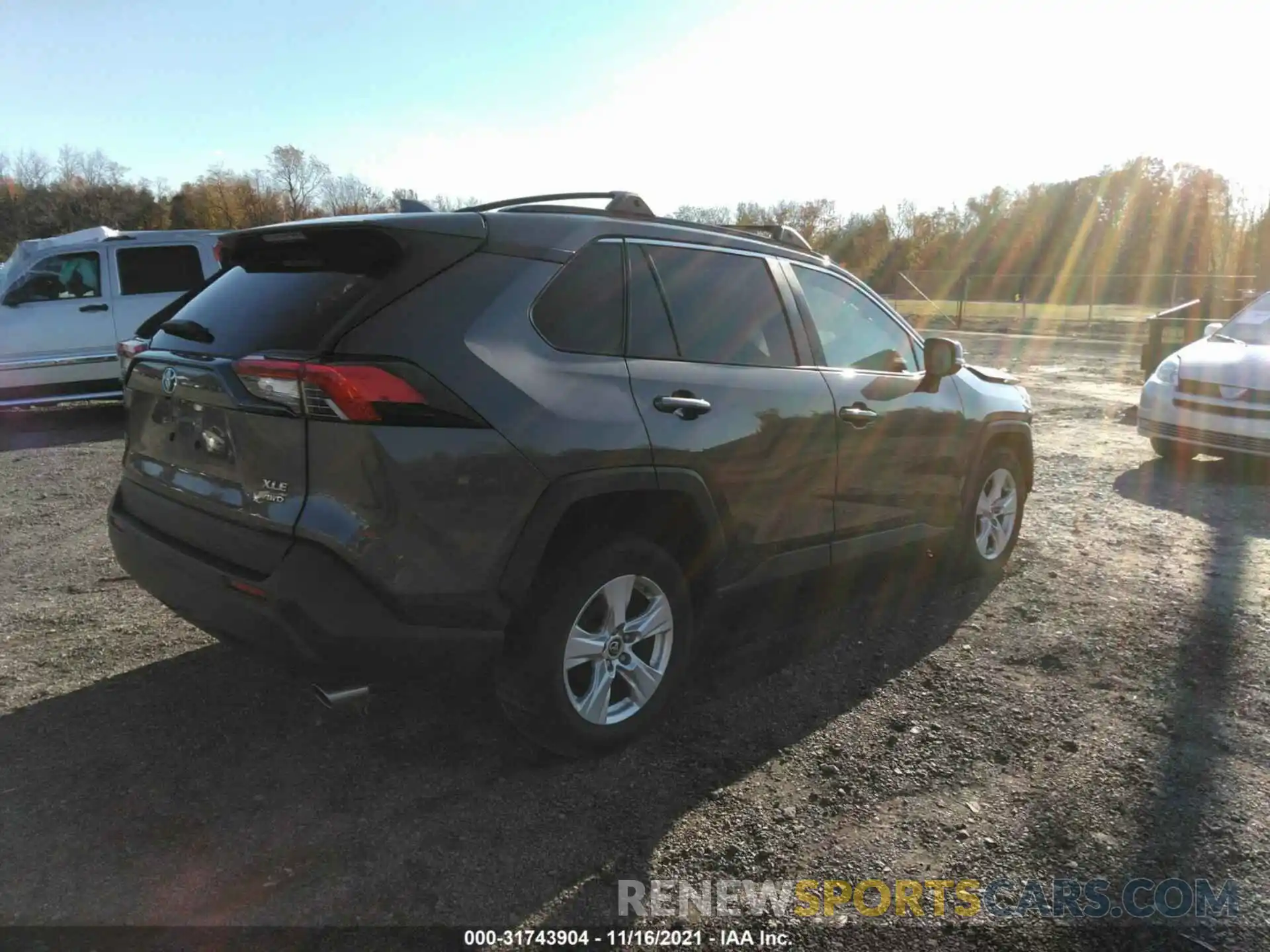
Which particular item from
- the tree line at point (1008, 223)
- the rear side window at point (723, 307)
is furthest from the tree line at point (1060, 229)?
the rear side window at point (723, 307)

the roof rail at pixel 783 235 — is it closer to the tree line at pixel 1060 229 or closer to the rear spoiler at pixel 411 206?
the rear spoiler at pixel 411 206

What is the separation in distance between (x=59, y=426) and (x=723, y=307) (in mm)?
9742

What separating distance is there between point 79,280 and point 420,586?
941cm

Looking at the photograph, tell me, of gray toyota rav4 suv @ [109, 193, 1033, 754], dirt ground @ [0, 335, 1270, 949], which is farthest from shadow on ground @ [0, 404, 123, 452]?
gray toyota rav4 suv @ [109, 193, 1033, 754]

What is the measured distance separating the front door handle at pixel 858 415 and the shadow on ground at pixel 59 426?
27.4 ft

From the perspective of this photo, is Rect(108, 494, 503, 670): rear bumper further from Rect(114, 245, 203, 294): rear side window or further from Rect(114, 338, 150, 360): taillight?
Rect(114, 245, 203, 294): rear side window

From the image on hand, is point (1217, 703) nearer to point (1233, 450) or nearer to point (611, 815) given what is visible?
point (611, 815)

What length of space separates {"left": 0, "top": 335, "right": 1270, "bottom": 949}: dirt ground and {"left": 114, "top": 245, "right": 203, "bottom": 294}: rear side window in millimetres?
6068

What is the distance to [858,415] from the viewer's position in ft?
12.9

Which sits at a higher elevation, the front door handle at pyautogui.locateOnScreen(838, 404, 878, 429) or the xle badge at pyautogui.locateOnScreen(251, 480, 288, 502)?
the front door handle at pyautogui.locateOnScreen(838, 404, 878, 429)

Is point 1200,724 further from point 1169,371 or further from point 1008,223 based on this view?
point 1008,223

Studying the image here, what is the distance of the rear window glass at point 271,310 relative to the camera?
2.70 meters

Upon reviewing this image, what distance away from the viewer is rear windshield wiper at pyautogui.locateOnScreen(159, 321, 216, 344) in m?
2.99

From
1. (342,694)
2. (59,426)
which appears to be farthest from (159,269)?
(342,694)
